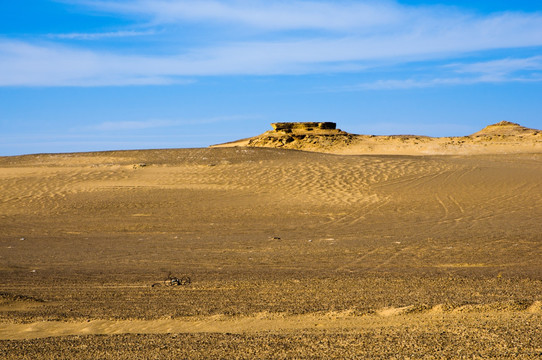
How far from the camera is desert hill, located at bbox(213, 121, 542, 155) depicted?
4665cm

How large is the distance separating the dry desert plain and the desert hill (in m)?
23.6

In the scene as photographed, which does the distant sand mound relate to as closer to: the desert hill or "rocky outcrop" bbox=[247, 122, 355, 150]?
the desert hill

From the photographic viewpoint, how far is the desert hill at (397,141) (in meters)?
46.7

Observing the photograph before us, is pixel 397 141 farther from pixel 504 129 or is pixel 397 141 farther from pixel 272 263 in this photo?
pixel 272 263

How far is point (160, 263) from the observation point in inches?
395

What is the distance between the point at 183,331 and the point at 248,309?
0.96 m

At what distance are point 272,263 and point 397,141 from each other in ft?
155

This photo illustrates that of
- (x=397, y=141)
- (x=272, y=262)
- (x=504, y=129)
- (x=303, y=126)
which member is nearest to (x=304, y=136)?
(x=303, y=126)

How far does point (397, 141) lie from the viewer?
2184 inches

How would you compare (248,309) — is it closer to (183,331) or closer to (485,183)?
(183,331)

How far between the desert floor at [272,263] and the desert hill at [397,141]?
23263 millimetres

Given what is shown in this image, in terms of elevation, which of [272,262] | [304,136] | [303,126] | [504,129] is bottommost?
[272,262]

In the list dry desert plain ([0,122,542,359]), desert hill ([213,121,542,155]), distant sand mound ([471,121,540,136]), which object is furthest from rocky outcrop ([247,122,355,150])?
dry desert plain ([0,122,542,359])

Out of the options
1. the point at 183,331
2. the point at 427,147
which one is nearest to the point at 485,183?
the point at 183,331
